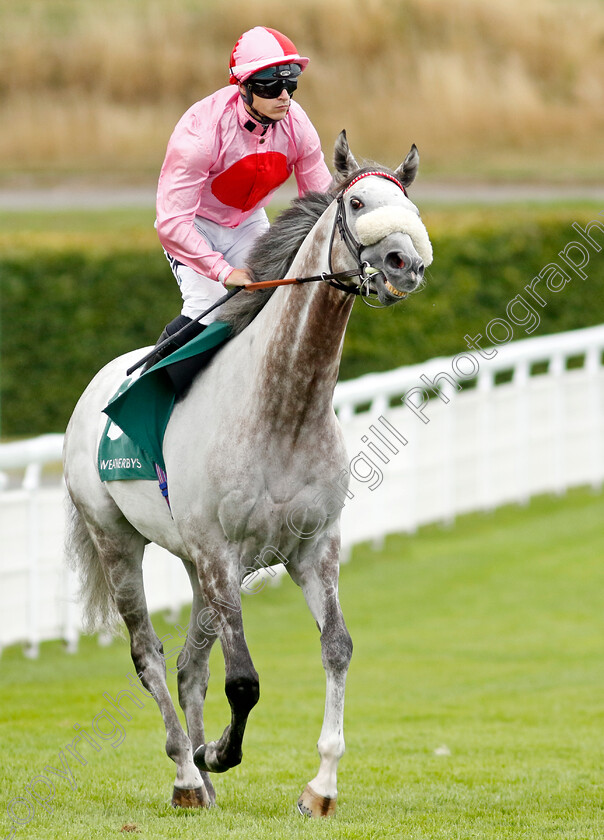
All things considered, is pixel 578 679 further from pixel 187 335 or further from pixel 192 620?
pixel 187 335

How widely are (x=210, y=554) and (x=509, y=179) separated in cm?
1693

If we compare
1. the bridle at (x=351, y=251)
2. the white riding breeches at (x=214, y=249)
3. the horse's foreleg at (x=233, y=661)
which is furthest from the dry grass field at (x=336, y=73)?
the horse's foreleg at (x=233, y=661)

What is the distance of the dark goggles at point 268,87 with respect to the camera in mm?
4391

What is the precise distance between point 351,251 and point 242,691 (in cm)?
145

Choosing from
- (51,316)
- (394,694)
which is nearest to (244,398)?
(394,694)

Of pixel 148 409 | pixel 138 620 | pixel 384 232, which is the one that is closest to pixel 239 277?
pixel 148 409

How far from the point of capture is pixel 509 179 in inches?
803

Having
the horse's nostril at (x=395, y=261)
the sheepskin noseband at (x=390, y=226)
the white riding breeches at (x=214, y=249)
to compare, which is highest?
the sheepskin noseband at (x=390, y=226)

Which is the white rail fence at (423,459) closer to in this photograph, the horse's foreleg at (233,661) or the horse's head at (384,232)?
the horse's foreleg at (233,661)

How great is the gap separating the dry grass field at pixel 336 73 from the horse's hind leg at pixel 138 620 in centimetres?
1092

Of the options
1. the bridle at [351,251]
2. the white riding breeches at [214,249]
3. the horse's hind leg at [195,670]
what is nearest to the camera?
the bridle at [351,251]

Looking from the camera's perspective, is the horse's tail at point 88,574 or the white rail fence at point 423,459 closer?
the horse's tail at point 88,574

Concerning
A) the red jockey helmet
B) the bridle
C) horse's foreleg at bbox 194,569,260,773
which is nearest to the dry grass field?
the red jockey helmet

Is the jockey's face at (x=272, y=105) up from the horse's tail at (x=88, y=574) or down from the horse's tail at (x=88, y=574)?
up
